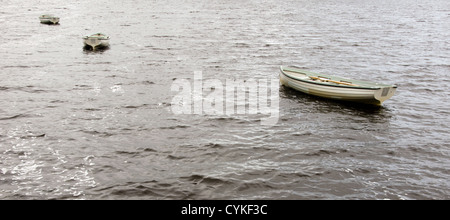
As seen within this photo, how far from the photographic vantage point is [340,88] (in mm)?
23359

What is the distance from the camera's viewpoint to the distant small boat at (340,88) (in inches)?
883

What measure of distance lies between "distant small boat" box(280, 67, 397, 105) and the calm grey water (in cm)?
62

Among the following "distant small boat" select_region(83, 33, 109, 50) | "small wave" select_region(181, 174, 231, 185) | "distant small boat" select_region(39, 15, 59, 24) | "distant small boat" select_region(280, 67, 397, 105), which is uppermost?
"distant small boat" select_region(39, 15, 59, 24)

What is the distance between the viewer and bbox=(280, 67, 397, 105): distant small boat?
883 inches

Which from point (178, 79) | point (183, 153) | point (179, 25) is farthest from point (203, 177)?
point (179, 25)

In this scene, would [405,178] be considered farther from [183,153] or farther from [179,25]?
[179,25]

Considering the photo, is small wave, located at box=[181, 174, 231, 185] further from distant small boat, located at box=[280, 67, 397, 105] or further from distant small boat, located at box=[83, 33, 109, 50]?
distant small boat, located at box=[83, 33, 109, 50]

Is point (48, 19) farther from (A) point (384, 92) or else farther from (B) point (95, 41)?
(A) point (384, 92)

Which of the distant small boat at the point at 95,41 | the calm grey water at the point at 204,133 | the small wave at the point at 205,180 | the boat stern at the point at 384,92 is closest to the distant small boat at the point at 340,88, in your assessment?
the boat stern at the point at 384,92

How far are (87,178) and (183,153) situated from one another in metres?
4.59

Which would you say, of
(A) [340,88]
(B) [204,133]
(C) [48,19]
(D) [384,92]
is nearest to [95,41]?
(C) [48,19]

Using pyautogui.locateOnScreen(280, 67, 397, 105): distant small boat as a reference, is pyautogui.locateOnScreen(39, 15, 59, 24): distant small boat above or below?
above

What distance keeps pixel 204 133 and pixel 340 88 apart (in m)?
10.7

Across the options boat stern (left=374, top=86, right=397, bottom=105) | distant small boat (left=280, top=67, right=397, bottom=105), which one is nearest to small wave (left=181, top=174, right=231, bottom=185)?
distant small boat (left=280, top=67, right=397, bottom=105)
